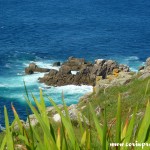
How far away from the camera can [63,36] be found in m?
93.7

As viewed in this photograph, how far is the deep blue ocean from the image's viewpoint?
66375mm

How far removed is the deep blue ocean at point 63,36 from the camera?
66375 mm

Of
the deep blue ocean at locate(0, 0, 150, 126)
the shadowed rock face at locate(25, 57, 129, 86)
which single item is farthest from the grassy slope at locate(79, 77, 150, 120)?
the shadowed rock face at locate(25, 57, 129, 86)

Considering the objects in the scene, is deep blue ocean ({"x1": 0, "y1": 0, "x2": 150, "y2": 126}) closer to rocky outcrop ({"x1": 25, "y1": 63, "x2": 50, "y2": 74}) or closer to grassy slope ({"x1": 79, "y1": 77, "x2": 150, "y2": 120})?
rocky outcrop ({"x1": 25, "y1": 63, "x2": 50, "y2": 74})

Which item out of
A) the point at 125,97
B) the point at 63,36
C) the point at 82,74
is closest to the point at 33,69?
the point at 82,74

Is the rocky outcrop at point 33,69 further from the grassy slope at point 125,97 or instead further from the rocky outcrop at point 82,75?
the grassy slope at point 125,97

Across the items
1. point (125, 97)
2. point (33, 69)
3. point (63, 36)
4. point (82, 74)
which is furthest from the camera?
point (63, 36)

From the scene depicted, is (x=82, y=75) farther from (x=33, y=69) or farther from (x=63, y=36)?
(x=63, y=36)

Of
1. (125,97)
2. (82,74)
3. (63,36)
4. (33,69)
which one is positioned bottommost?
(82,74)

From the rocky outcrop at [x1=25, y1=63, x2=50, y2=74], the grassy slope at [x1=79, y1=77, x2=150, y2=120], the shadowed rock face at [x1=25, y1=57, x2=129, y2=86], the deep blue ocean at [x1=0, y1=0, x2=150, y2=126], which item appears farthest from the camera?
the rocky outcrop at [x1=25, y1=63, x2=50, y2=74]

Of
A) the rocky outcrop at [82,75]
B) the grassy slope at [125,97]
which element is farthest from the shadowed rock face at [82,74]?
the grassy slope at [125,97]

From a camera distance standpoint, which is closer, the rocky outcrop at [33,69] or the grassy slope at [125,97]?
the grassy slope at [125,97]

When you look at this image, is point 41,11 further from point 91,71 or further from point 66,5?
point 91,71

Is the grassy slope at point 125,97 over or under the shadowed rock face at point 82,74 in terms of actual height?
over
